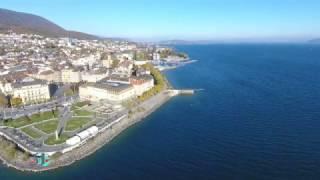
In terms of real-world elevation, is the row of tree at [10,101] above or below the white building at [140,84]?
below

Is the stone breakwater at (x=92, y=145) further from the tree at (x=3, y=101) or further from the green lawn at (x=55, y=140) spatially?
the tree at (x=3, y=101)

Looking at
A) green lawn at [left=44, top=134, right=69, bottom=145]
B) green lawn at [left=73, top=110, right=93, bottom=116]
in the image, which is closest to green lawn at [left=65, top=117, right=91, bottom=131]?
green lawn at [left=73, top=110, right=93, bottom=116]

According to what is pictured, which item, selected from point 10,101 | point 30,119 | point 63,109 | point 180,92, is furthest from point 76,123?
point 180,92

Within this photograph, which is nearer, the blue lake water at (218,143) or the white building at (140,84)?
the blue lake water at (218,143)

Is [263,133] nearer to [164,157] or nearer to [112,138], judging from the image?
[164,157]

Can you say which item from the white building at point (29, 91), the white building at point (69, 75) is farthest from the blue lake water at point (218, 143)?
the white building at point (69, 75)

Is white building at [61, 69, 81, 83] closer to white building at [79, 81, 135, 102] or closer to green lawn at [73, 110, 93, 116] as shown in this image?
white building at [79, 81, 135, 102]
